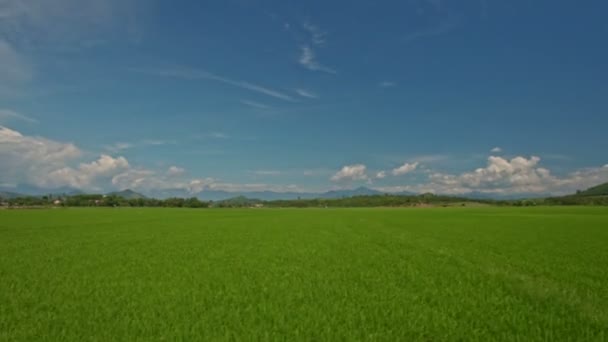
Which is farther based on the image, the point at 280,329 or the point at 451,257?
the point at 451,257

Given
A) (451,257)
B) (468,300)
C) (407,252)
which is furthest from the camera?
(407,252)

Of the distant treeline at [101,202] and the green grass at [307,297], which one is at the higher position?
the distant treeline at [101,202]

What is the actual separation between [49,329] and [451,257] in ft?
48.2

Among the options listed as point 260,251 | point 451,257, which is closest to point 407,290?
point 451,257

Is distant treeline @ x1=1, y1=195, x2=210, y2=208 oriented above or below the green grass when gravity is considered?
above

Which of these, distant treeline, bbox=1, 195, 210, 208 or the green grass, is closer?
the green grass

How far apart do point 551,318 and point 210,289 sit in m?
7.92

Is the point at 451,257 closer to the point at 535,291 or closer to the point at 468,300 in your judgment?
the point at 535,291

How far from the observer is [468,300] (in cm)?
925

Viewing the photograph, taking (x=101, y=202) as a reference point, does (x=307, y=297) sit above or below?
below

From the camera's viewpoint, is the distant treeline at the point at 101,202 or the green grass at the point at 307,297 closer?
the green grass at the point at 307,297

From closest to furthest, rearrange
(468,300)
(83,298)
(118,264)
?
(468,300) < (83,298) < (118,264)

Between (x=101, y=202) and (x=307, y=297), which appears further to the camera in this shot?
(x=101, y=202)

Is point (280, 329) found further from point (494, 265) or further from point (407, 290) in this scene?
point (494, 265)
